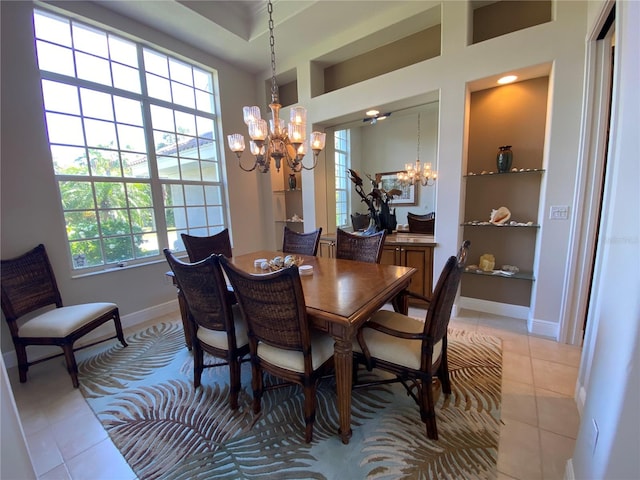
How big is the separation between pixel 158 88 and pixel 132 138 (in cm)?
76

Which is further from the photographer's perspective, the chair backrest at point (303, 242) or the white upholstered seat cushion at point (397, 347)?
the chair backrest at point (303, 242)

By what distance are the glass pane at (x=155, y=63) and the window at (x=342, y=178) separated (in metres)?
2.43

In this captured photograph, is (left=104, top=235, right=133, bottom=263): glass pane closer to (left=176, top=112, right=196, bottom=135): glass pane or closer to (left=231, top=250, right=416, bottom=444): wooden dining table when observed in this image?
(left=176, top=112, right=196, bottom=135): glass pane

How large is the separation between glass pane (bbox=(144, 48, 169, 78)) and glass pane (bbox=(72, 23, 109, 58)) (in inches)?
15.6

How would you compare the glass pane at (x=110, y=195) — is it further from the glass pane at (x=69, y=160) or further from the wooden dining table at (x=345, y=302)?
the wooden dining table at (x=345, y=302)

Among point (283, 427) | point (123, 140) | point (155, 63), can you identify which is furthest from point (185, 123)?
point (283, 427)

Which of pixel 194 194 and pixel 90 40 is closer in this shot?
pixel 90 40

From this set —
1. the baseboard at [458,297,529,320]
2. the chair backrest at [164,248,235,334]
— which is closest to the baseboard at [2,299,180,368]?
the chair backrest at [164,248,235,334]

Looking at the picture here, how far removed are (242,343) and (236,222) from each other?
2676 millimetres

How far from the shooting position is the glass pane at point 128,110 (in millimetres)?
2975

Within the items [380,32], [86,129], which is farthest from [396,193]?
[86,129]

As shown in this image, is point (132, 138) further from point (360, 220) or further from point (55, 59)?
point (360, 220)

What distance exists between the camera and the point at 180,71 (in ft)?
11.6

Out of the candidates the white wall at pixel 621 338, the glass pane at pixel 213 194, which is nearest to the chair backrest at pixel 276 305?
the white wall at pixel 621 338
